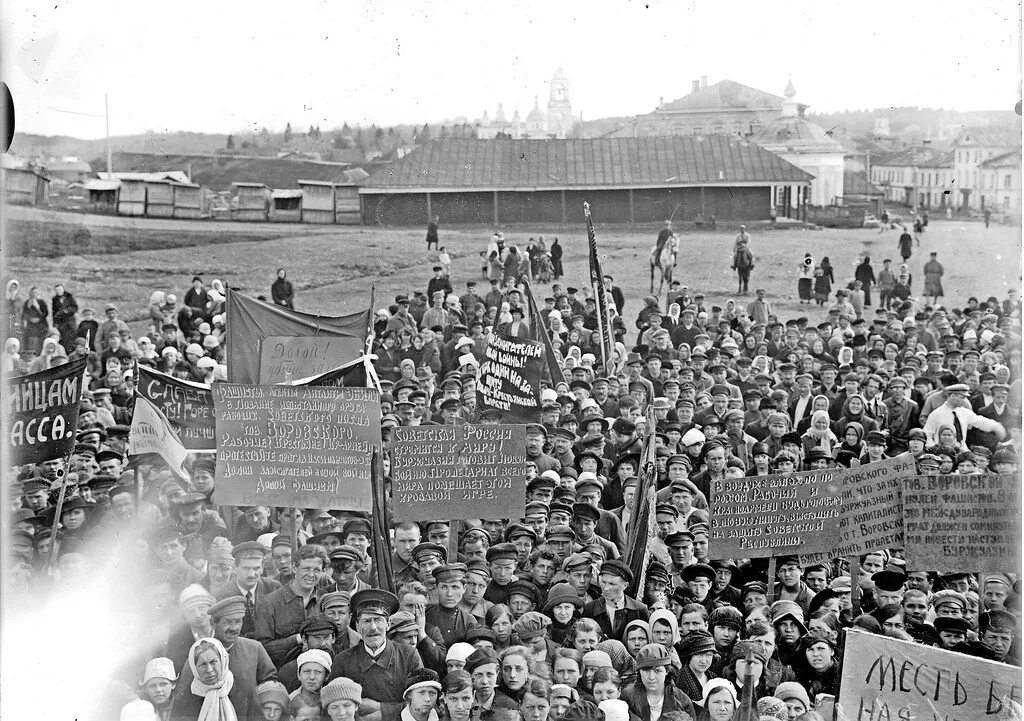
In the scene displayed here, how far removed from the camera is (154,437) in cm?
990

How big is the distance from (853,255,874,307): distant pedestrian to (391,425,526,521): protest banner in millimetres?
6420

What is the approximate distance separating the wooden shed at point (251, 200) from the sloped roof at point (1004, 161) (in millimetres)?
7036

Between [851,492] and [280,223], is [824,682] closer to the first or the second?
[851,492]

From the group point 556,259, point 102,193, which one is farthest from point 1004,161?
point 102,193

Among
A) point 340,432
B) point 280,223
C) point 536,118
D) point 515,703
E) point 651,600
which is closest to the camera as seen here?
point 515,703

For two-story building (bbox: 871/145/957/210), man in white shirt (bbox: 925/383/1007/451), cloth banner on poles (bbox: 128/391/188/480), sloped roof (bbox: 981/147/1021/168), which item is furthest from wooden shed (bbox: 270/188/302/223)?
man in white shirt (bbox: 925/383/1007/451)

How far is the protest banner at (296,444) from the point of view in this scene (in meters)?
9.12

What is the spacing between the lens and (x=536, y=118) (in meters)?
13.5

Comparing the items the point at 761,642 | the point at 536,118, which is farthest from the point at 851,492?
the point at 536,118

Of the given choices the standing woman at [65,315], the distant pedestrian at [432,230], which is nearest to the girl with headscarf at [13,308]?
the standing woman at [65,315]

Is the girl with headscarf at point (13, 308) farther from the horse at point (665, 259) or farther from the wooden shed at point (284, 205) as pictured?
the horse at point (665, 259)

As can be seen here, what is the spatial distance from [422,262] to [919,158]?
498cm

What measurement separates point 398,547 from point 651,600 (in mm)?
1656

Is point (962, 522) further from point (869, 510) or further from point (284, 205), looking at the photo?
point (284, 205)
